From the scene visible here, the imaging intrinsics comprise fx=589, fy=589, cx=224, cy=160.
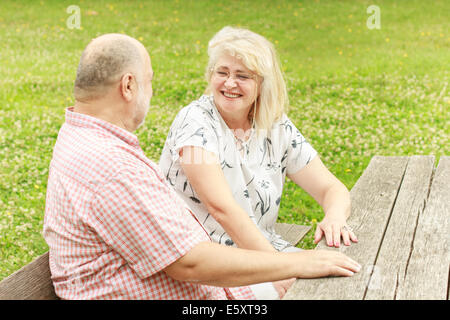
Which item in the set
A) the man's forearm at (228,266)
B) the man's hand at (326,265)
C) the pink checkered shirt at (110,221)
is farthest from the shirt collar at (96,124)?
the man's hand at (326,265)

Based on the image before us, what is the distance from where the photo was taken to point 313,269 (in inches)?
88.2

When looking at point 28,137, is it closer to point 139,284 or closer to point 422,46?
point 139,284

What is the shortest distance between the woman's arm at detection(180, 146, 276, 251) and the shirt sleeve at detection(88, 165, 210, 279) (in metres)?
0.77

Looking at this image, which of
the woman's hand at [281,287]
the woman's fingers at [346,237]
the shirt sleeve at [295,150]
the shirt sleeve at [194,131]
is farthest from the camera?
the shirt sleeve at [295,150]

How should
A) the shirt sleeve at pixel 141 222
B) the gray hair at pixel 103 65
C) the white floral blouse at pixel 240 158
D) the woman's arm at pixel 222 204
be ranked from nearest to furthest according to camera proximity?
1. the shirt sleeve at pixel 141 222
2. the gray hair at pixel 103 65
3. the woman's arm at pixel 222 204
4. the white floral blouse at pixel 240 158

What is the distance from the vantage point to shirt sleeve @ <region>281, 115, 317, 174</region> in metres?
3.43

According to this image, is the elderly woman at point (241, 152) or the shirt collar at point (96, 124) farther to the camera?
the elderly woman at point (241, 152)

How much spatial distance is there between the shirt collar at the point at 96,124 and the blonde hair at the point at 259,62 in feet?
3.67

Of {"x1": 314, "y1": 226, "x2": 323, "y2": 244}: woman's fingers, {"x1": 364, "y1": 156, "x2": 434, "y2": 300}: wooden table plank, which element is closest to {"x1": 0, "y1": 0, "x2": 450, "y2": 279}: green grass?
{"x1": 364, "y1": 156, "x2": 434, "y2": 300}: wooden table plank

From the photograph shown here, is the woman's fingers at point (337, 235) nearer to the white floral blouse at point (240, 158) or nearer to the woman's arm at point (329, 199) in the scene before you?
the woman's arm at point (329, 199)

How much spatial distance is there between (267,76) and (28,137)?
18.9 feet

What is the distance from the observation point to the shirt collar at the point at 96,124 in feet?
7.34
